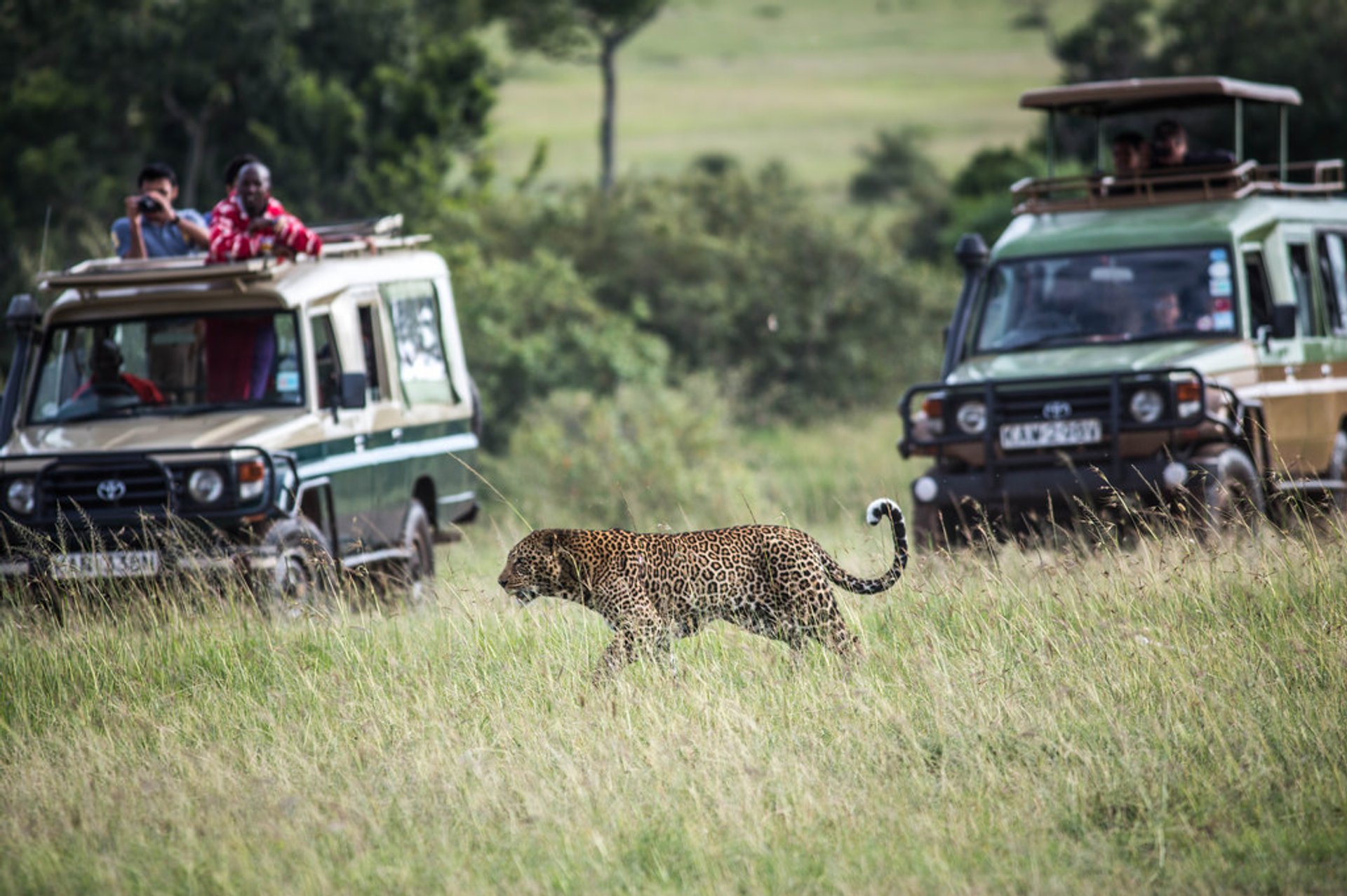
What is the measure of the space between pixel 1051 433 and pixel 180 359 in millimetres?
5184

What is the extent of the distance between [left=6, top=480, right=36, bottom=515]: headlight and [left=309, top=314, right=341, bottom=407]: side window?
5.71 ft

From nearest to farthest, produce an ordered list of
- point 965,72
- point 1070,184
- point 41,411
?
1. point 41,411
2. point 1070,184
3. point 965,72

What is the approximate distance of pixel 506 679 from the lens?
7.64 metres

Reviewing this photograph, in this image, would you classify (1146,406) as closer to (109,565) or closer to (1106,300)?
(1106,300)

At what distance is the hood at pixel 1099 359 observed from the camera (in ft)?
37.4

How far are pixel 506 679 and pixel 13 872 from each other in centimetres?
237

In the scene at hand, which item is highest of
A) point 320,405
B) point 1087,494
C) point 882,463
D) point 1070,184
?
point 1070,184

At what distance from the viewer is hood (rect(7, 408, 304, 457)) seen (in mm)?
9820

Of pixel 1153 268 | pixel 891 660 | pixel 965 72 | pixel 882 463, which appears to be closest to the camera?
pixel 891 660

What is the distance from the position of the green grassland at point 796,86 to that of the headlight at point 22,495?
187 ft

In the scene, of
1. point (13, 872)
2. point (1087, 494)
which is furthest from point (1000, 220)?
point (13, 872)

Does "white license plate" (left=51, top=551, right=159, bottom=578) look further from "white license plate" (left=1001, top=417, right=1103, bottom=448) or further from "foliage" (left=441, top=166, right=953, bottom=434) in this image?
"foliage" (left=441, top=166, right=953, bottom=434)

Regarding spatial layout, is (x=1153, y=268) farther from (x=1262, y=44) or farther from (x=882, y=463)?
(x=1262, y=44)

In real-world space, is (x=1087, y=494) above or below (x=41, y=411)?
below
